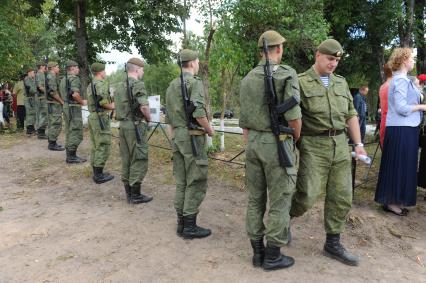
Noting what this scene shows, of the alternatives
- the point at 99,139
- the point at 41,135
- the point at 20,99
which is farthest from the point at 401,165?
the point at 20,99

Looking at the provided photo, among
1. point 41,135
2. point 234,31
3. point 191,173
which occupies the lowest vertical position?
point 41,135

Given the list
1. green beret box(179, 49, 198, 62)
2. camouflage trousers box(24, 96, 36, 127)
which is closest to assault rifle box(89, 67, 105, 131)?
green beret box(179, 49, 198, 62)

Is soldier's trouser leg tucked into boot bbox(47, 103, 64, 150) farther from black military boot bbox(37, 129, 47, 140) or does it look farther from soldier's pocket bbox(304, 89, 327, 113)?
soldier's pocket bbox(304, 89, 327, 113)

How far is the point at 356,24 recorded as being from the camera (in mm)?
11258

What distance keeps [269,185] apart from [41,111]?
8.87m

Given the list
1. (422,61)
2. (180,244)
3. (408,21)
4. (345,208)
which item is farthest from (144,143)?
(422,61)

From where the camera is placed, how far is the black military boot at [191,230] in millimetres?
4422

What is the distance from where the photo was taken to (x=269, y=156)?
11.3 ft

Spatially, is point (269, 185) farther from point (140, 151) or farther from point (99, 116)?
point (99, 116)

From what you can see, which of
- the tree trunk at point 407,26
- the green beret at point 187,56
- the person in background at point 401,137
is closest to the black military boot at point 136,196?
the green beret at point 187,56

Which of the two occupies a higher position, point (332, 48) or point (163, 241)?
point (332, 48)

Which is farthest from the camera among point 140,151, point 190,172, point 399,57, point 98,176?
point 98,176

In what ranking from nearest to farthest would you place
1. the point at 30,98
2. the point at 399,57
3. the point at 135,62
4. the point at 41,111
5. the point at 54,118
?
1. the point at 399,57
2. the point at 135,62
3. the point at 54,118
4. the point at 41,111
5. the point at 30,98

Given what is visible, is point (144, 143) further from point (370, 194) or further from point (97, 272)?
point (370, 194)
